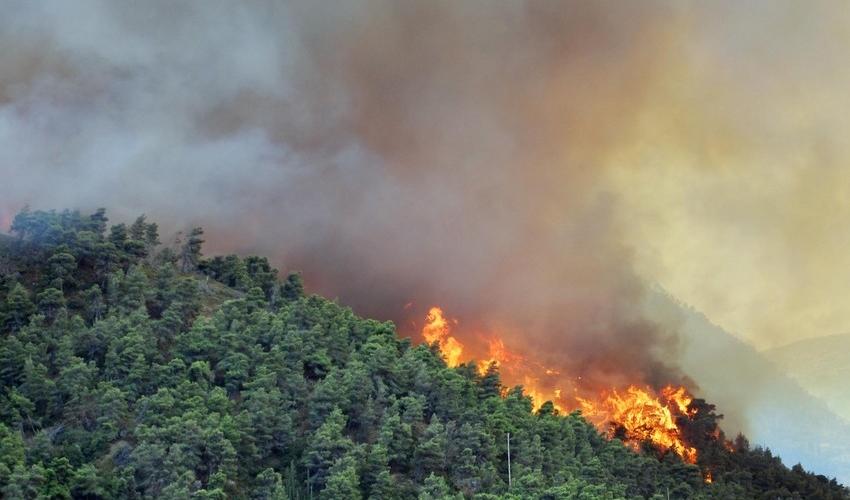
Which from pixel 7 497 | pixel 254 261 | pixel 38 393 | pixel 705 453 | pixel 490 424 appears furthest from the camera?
pixel 705 453

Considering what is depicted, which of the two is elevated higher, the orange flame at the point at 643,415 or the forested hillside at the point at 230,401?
the orange flame at the point at 643,415

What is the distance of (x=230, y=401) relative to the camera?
83.8 meters

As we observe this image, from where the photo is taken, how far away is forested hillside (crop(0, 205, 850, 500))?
2943 inches

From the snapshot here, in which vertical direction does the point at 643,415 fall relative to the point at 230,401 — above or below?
above

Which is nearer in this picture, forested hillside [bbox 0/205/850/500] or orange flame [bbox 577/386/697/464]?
forested hillside [bbox 0/205/850/500]

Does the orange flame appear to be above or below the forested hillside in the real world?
above

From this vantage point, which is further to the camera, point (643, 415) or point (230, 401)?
point (643, 415)

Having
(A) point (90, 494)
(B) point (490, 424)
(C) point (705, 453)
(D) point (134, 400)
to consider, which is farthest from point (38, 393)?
(C) point (705, 453)

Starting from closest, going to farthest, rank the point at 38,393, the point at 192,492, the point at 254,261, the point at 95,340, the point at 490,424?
the point at 192,492, the point at 38,393, the point at 95,340, the point at 490,424, the point at 254,261

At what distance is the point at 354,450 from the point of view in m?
79.9

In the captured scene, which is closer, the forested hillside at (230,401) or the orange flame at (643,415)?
the forested hillside at (230,401)

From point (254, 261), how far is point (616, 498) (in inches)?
2095

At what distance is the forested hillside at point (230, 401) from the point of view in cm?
7475

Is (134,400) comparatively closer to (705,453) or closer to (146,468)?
(146,468)
